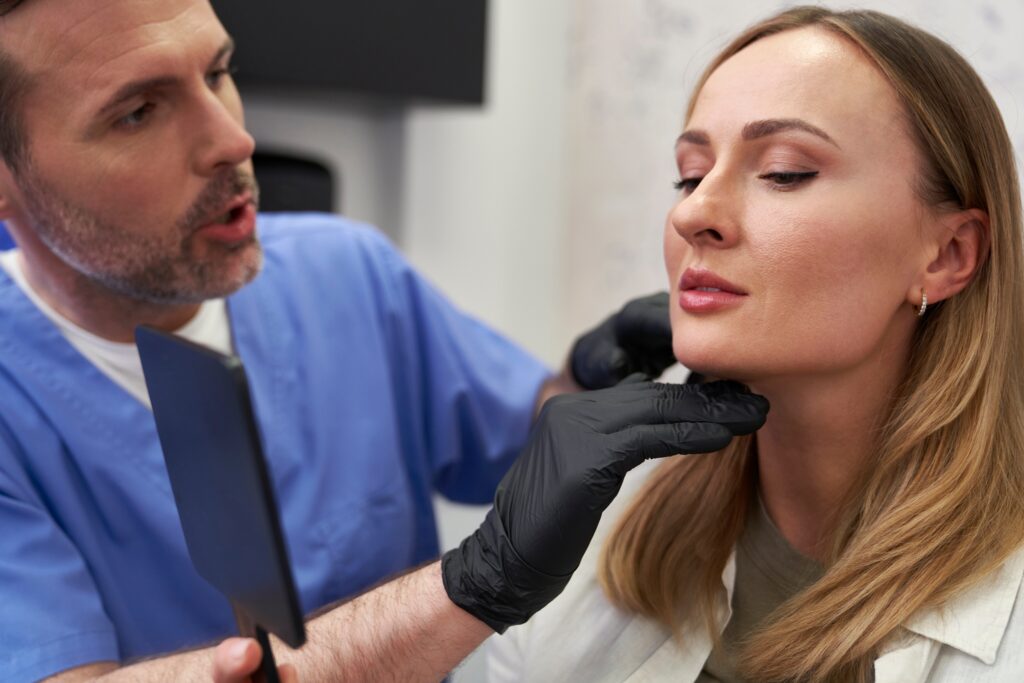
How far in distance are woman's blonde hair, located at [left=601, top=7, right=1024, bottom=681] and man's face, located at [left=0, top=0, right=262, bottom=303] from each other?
596 millimetres

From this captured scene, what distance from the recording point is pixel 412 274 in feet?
4.80

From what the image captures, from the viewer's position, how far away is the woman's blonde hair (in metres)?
0.83

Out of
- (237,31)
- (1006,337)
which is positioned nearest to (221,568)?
(1006,337)

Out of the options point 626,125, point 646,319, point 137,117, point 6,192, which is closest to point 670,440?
point 646,319

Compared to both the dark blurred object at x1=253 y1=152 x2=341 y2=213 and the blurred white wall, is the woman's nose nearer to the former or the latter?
the blurred white wall

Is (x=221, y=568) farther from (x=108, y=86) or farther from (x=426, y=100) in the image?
(x=426, y=100)

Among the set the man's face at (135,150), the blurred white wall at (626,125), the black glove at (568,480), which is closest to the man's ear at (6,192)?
the man's face at (135,150)

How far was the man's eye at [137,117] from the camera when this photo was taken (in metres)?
1.12

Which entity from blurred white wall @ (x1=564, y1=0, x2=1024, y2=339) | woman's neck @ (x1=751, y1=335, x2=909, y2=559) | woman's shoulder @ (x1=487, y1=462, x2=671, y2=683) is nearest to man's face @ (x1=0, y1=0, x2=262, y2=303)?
woman's shoulder @ (x1=487, y1=462, x2=671, y2=683)

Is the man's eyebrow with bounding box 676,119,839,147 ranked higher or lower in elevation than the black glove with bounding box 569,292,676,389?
higher

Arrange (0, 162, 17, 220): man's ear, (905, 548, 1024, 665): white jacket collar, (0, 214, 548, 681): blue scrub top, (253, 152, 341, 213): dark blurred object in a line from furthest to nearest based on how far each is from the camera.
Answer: (253, 152, 341, 213): dark blurred object < (0, 162, 17, 220): man's ear < (0, 214, 548, 681): blue scrub top < (905, 548, 1024, 665): white jacket collar

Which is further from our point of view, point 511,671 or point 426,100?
point 426,100

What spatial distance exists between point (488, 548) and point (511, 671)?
0.26m

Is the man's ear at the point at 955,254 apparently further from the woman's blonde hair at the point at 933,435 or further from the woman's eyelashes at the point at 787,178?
the woman's eyelashes at the point at 787,178
